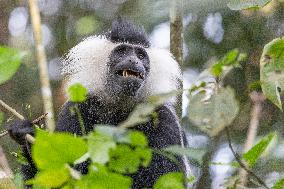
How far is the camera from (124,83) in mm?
3170

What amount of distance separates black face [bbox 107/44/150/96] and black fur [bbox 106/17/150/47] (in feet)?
0.29

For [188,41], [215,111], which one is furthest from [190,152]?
[188,41]

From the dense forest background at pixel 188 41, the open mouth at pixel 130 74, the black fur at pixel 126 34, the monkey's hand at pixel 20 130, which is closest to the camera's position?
the monkey's hand at pixel 20 130

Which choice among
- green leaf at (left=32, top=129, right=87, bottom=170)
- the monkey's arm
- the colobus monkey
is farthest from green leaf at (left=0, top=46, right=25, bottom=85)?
the monkey's arm

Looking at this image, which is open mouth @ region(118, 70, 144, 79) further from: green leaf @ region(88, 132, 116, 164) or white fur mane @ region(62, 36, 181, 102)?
green leaf @ region(88, 132, 116, 164)

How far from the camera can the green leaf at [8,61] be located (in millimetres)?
966

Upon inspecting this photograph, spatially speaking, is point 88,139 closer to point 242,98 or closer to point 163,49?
point 163,49

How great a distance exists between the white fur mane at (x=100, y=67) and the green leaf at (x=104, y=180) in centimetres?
239

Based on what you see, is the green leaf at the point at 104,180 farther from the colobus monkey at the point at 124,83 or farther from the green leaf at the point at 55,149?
the colobus monkey at the point at 124,83

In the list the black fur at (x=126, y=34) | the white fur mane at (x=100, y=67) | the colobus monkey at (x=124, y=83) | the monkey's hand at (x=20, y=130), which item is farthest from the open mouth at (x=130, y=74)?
the monkey's hand at (x=20, y=130)

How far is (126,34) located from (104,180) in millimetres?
2591

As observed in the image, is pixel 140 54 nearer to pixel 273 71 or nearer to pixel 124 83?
pixel 124 83

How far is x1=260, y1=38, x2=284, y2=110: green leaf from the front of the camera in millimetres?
1249

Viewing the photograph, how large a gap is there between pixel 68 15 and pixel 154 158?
2.41 metres
